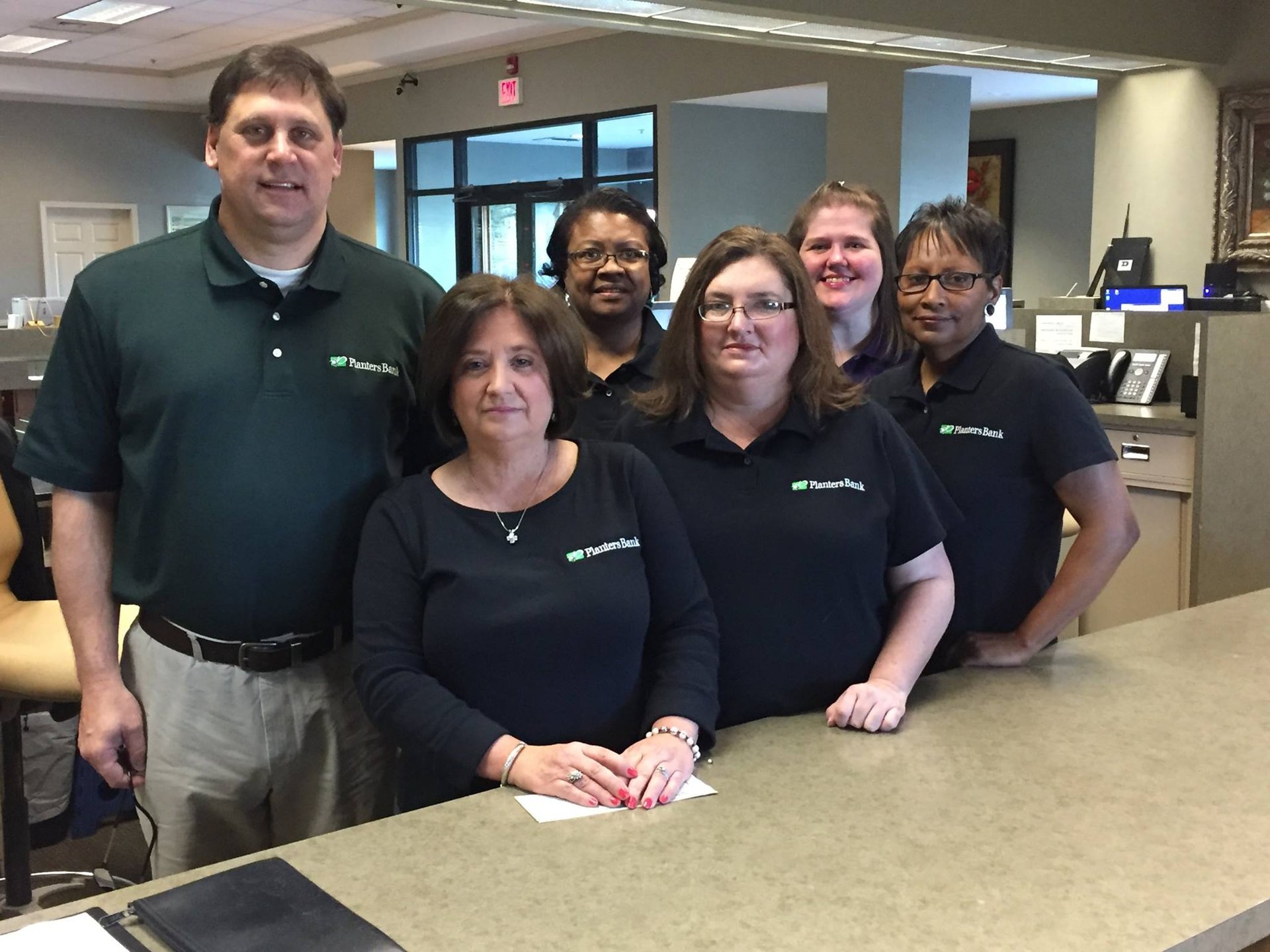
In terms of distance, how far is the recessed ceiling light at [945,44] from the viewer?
5238 mm

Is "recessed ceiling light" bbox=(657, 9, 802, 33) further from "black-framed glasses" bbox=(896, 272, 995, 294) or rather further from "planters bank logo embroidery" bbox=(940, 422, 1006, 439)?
"planters bank logo embroidery" bbox=(940, 422, 1006, 439)

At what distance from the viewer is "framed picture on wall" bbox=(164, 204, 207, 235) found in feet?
A: 45.2

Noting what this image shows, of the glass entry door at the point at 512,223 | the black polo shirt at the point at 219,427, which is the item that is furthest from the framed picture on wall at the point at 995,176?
the black polo shirt at the point at 219,427

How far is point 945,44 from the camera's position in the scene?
17.8ft

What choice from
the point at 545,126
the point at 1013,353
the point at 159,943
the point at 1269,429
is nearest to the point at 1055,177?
the point at 545,126

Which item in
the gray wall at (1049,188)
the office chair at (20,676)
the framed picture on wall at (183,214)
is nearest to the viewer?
the office chair at (20,676)

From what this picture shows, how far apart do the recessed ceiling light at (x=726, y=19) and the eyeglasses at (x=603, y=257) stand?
238cm

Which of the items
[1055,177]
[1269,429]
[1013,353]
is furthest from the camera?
[1055,177]

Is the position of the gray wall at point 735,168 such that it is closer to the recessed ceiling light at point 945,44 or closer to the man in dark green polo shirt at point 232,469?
the recessed ceiling light at point 945,44

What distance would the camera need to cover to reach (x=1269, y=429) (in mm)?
4504

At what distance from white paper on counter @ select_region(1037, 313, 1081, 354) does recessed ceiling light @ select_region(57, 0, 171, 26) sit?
6992mm

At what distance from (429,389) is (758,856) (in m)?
0.79

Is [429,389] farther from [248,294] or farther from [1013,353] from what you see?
[1013,353]

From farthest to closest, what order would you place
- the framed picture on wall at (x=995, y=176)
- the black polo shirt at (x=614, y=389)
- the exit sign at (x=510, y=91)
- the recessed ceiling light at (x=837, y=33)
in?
the framed picture on wall at (x=995, y=176) → the exit sign at (x=510, y=91) → the recessed ceiling light at (x=837, y=33) → the black polo shirt at (x=614, y=389)
